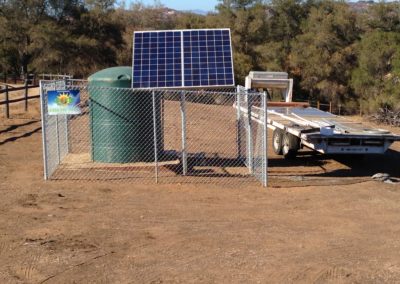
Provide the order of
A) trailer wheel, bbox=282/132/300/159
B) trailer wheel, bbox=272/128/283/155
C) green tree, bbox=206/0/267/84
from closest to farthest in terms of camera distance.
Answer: trailer wheel, bbox=282/132/300/159 → trailer wheel, bbox=272/128/283/155 → green tree, bbox=206/0/267/84

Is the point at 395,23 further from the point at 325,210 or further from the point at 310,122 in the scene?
the point at 325,210

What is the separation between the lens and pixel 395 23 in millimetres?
39906

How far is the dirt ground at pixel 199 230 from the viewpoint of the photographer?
265 inches

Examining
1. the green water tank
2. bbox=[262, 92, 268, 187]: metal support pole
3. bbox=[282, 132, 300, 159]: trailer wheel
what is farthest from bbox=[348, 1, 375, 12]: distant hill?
bbox=[262, 92, 268, 187]: metal support pole

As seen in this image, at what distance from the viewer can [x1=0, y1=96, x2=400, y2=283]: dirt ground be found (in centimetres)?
673

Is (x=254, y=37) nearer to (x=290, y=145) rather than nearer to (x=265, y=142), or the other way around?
(x=290, y=145)

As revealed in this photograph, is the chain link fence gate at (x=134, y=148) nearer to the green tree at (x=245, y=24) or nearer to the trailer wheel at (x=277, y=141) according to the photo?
the trailer wheel at (x=277, y=141)

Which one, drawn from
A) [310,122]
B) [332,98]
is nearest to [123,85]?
[310,122]

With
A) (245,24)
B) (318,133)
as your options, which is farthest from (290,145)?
(245,24)

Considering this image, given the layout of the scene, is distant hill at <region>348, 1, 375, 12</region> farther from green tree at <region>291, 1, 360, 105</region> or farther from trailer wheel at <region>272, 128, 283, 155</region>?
trailer wheel at <region>272, 128, 283, 155</region>

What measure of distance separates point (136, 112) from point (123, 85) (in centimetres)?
67

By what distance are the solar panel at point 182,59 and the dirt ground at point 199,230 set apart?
2.26 meters

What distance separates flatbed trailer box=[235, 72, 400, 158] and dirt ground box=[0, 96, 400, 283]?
67 cm

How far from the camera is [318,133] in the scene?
1205cm
